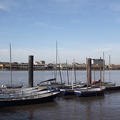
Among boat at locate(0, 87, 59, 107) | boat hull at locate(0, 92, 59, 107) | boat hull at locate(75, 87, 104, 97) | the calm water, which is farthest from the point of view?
boat hull at locate(75, 87, 104, 97)

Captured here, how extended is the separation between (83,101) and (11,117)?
11.8 meters

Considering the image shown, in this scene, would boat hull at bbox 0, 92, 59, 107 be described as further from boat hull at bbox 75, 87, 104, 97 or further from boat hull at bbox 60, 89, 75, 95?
boat hull at bbox 75, 87, 104, 97

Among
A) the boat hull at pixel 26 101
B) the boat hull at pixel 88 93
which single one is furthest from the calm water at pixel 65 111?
the boat hull at pixel 88 93

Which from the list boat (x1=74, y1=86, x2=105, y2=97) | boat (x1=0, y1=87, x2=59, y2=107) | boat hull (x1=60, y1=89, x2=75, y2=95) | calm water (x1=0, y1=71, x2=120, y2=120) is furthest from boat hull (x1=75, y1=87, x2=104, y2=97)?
boat (x1=0, y1=87, x2=59, y2=107)

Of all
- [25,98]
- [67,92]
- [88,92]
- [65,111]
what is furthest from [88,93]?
[65,111]

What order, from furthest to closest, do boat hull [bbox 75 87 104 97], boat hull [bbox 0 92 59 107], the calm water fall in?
boat hull [bbox 75 87 104 97], boat hull [bbox 0 92 59 107], the calm water

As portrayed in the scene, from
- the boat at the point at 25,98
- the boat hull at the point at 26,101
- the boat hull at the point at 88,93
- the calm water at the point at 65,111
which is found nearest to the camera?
the calm water at the point at 65,111

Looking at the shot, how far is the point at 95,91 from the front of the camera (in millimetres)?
36344

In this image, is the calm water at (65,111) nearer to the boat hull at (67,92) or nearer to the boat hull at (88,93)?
the boat hull at (67,92)

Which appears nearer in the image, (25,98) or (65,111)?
(65,111)

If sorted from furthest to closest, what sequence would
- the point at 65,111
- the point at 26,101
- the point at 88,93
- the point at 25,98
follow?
1. the point at 88,93
2. the point at 25,98
3. the point at 26,101
4. the point at 65,111

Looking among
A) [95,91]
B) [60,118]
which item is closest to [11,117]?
[60,118]

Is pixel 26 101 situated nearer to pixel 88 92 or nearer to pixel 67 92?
pixel 67 92

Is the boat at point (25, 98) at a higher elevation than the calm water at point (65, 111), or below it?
higher
